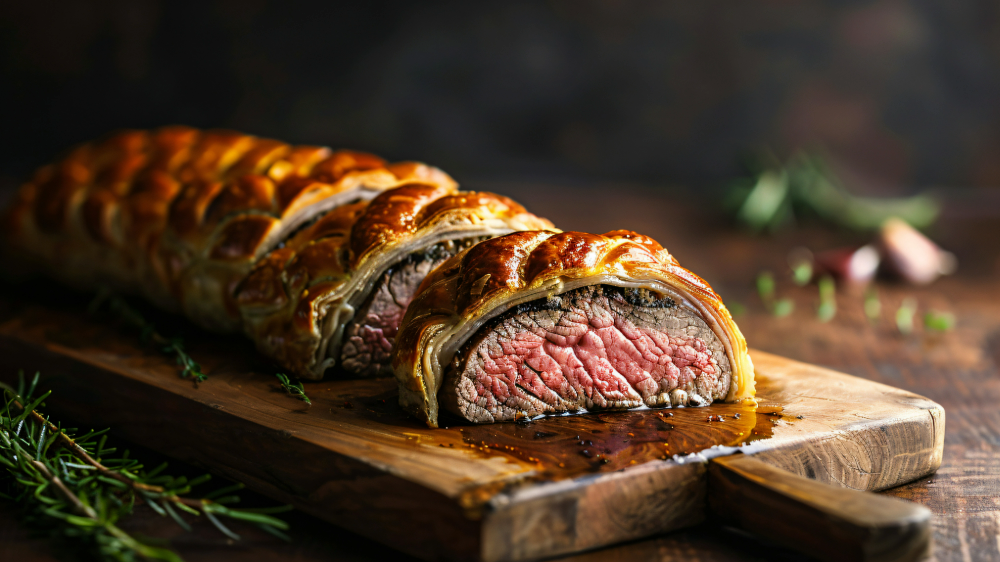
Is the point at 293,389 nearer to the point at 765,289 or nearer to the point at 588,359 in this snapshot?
the point at 588,359

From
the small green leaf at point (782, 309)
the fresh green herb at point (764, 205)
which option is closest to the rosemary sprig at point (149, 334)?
the small green leaf at point (782, 309)

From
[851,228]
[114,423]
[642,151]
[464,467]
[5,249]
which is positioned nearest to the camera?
[464,467]

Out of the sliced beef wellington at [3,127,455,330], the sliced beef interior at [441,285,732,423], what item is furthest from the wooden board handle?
the sliced beef wellington at [3,127,455,330]

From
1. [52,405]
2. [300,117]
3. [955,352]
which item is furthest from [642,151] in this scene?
[52,405]

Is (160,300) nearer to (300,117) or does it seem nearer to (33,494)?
(33,494)

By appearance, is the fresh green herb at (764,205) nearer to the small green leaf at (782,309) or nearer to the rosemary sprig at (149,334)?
the small green leaf at (782,309)
